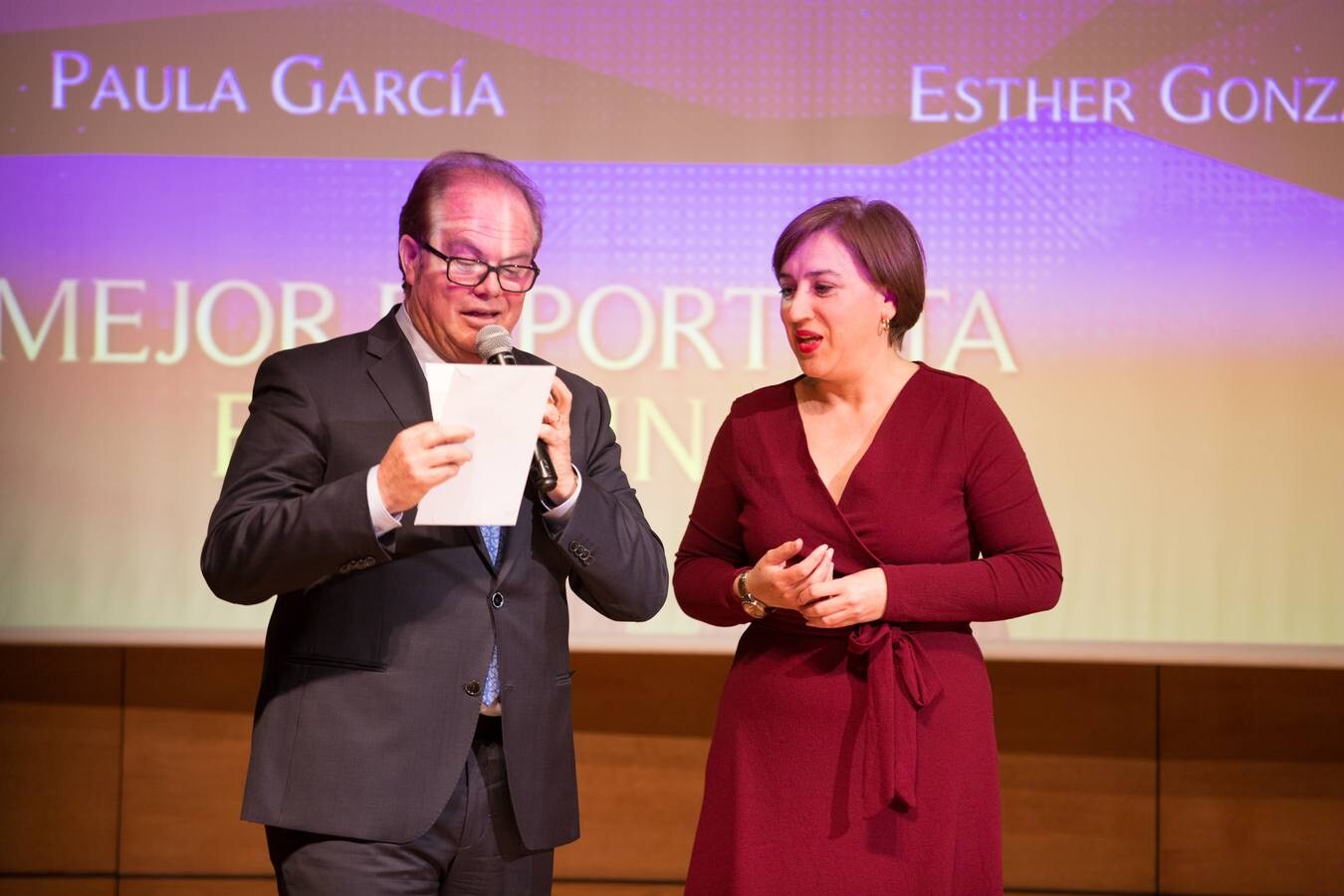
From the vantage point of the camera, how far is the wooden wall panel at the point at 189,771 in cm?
414

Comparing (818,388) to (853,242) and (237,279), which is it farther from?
(237,279)

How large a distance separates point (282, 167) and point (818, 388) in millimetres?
1995

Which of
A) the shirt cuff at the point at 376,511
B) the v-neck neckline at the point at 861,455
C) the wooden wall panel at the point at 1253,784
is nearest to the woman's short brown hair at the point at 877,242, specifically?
the v-neck neckline at the point at 861,455

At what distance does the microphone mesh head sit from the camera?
1.87 meters

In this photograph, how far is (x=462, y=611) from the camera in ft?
6.28

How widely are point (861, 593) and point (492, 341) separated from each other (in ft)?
2.13

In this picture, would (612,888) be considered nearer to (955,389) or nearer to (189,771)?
(189,771)

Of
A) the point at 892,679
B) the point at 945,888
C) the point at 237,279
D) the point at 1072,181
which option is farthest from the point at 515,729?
the point at 1072,181

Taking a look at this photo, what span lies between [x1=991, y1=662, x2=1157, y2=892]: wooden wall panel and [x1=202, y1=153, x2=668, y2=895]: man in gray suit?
2452 mm

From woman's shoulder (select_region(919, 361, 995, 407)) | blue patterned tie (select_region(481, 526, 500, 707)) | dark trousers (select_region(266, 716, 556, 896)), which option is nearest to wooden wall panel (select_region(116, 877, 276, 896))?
dark trousers (select_region(266, 716, 556, 896))

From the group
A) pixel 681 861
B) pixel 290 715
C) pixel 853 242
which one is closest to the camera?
pixel 290 715

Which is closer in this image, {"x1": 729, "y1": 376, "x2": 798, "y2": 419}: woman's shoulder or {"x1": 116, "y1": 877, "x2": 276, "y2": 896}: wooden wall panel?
{"x1": 729, "y1": 376, "x2": 798, "y2": 419}: woman's shoulder

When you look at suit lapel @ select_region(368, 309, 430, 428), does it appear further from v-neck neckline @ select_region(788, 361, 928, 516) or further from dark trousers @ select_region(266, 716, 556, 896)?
v-neck neckline @ select_region(788, 361, 928, 516)

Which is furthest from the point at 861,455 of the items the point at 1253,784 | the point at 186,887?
the point at 186,887
